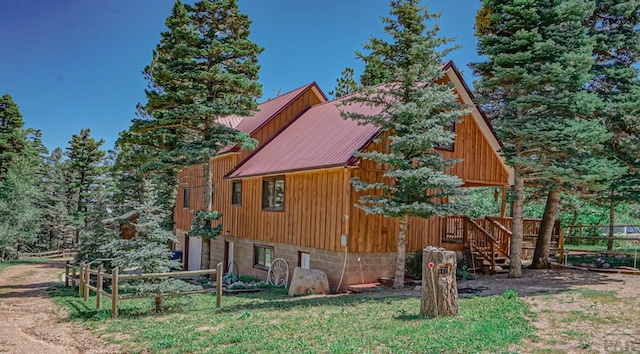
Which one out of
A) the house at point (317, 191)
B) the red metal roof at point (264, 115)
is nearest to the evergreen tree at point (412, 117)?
the house at point (317, 191)

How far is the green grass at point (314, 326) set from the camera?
6.61 m

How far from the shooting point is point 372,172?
13.4 m

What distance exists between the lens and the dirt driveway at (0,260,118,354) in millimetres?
8633

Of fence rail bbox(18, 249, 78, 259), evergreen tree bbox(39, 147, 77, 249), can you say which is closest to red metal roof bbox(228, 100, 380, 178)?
fence rail bbox(18, 249, 78, 259)

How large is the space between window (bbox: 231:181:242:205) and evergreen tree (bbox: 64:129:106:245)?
76.8 ft

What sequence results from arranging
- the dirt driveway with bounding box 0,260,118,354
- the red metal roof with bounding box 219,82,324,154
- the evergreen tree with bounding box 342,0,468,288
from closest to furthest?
the dirt driveway with bounding box 0,260,118,354
the evergreen tree with bounding box 342,0,468,288
the red metal roof with bounding box 219,82,324,154

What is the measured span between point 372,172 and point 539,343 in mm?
7545

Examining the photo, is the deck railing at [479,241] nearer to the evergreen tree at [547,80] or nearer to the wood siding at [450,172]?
the wood siding at [450,172]

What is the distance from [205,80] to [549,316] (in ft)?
44.2

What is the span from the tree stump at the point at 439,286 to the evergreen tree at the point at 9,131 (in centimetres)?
3514

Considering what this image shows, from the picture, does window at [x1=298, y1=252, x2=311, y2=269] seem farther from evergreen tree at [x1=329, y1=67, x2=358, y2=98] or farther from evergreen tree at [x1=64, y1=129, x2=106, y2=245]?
evergreen tree at [x1=64, y1=129, x2=106, y2=245]

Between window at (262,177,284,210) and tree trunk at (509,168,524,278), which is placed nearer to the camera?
tree trunk at (509,168,524,278)

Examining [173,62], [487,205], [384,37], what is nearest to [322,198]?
[384,37]

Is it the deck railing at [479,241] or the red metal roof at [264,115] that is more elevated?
the red metal roof at [264,115]
